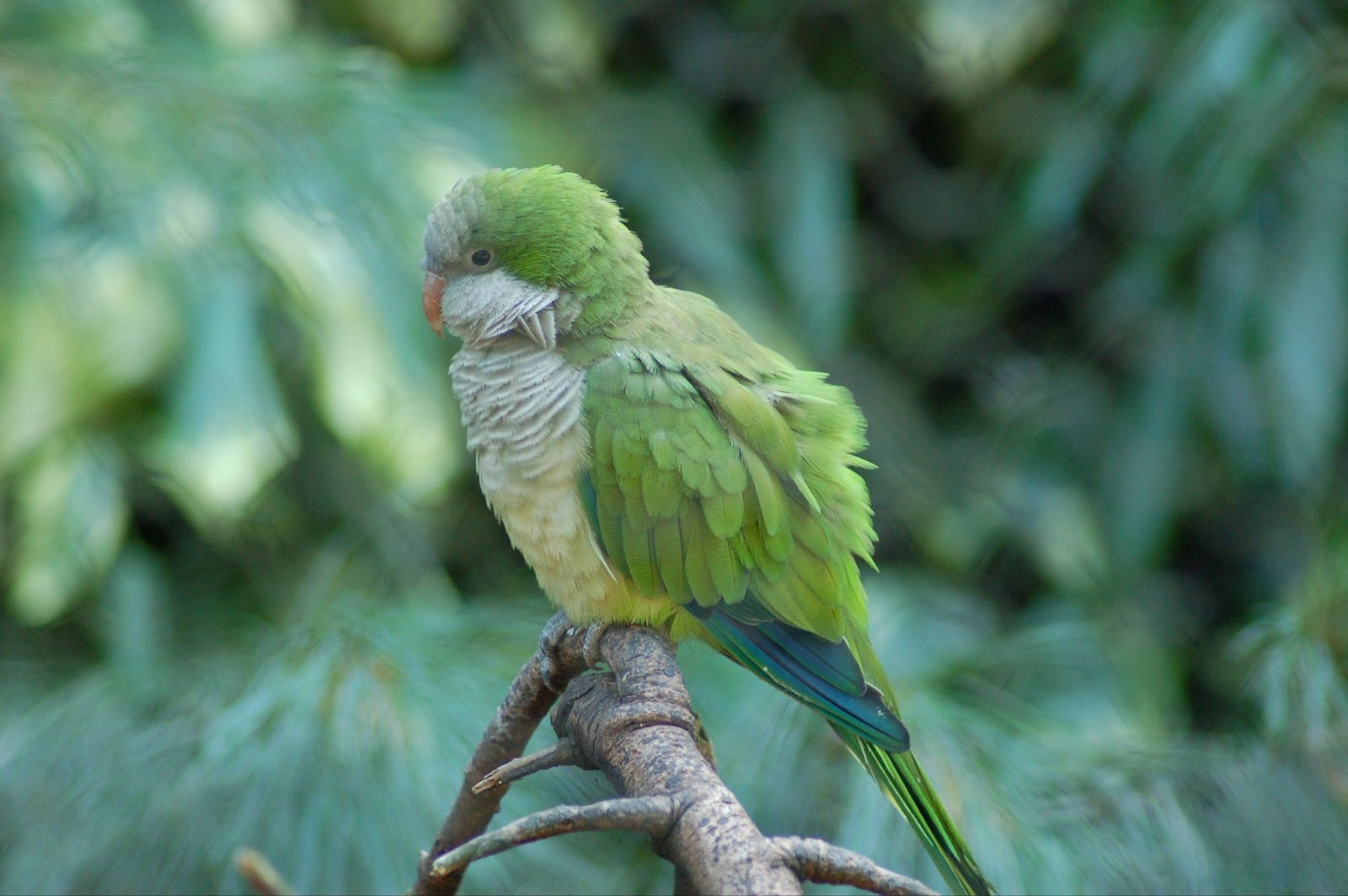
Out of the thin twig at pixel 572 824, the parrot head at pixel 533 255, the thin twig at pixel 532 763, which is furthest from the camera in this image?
the parrot head at pixel 533 255

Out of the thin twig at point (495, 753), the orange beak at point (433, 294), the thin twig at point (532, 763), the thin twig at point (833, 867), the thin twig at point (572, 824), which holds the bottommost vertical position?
the thin twig at point (495, 753)

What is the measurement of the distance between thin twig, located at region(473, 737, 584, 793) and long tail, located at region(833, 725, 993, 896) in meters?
0.20

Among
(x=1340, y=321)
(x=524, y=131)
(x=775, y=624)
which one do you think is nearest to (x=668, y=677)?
(x=775, y=624)

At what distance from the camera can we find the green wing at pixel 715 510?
2.61ft

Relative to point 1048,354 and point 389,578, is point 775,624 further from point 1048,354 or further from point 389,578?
point 1048,354

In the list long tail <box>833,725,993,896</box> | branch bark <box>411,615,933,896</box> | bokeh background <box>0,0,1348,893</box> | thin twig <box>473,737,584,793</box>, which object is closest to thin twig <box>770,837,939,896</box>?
branch bark <box>411,615,933,896</box>

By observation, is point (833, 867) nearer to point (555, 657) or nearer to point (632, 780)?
point (632, 780)

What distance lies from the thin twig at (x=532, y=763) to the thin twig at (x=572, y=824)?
104mm

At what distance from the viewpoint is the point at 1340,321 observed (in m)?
1.31

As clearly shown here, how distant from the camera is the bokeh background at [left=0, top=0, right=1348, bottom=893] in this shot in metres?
0.86

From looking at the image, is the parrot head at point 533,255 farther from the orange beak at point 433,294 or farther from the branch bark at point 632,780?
the branch bark at point 632,780

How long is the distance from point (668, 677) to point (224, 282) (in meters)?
0.65

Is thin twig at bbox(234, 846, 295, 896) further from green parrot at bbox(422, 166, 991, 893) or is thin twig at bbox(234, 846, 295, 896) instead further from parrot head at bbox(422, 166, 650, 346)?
parrot head at bbox(422, 166, 650, 346)

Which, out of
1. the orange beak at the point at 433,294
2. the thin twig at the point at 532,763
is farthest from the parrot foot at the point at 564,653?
the orange beak at the point at 433,294
